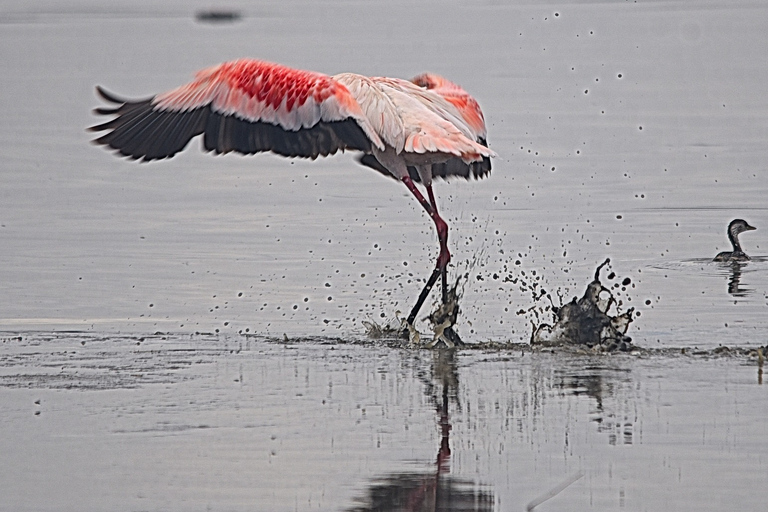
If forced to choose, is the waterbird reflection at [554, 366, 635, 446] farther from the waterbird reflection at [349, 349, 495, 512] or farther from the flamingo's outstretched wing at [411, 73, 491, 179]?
the flamingo's outstretched wing at [411, 73, 491, 179]

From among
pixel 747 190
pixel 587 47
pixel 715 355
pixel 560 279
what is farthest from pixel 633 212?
pixel 587 47

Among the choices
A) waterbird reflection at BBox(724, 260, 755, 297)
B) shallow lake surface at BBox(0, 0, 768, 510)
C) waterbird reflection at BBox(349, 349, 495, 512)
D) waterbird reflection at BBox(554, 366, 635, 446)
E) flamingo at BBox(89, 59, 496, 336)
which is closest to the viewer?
waterbird reflection at BBox(349, 349, 495, 512)

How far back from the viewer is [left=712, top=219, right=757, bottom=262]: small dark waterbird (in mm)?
12578

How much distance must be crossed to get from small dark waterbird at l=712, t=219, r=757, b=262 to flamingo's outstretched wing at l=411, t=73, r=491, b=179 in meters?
1.89

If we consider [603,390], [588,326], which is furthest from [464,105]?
[603,390]

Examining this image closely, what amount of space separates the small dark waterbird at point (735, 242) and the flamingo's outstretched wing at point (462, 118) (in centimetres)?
189

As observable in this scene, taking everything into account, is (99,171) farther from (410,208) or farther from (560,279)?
(560,279)

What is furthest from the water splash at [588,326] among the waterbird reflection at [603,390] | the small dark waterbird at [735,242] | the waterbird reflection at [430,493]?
the waterbird reflection at [430,493]

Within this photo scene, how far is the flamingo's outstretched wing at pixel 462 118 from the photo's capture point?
38.5 feet

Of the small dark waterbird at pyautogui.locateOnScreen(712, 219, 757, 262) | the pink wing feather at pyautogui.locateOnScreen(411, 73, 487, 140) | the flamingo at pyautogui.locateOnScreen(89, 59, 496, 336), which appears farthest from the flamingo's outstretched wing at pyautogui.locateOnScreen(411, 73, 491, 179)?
the small dark waterbird at pyautogui.locateOnScreen(712, 219, 757, 262)

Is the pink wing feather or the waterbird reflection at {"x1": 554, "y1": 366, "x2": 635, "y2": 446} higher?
the pink wing feather

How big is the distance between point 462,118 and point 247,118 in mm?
1717

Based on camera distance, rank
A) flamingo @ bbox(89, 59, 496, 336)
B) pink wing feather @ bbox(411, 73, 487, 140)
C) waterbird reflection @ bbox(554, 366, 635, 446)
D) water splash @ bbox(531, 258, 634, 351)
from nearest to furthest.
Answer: waterbird reflection @ bbox(554, 366, 635, 446)
water splash @ bbox(531, 258, 634, 351)
flamingo @ bbox(89, 59, 496, 336)
pink wing feather @ bbox(411, 73, 487, 140)

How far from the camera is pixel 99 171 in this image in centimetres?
1742
